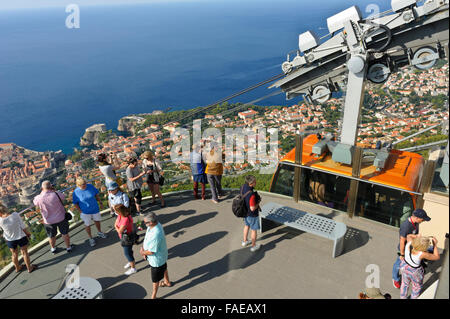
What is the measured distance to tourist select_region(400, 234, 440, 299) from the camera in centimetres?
378

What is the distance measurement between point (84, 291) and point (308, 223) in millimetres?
3762

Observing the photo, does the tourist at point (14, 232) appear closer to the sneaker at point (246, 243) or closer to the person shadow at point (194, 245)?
the person shadow at point (194, 245)

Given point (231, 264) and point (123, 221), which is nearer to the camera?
point (123, 221)

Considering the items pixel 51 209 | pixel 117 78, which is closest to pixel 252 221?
pixel 51 209

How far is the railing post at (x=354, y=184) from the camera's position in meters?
→ 5.70

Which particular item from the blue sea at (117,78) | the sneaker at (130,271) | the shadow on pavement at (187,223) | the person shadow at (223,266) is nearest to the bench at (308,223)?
the person shadow at (223,266)

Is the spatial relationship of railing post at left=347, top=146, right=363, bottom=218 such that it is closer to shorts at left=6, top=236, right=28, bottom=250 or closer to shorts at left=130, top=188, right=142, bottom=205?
shorts at left=130, top=188, right=142, bottom=205

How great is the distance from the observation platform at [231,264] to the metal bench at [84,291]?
319 mm

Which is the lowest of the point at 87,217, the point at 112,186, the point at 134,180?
the point at 87,217

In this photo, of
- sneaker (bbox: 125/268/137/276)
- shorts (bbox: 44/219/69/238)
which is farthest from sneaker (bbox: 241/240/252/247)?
shorts (bbox: 44/219/69/238)

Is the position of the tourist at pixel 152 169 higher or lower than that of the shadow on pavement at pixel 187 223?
higher

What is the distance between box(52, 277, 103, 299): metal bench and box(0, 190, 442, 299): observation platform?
32cm

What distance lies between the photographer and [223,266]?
5.18 metres

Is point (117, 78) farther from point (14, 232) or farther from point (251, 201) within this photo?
point (251, 201)
